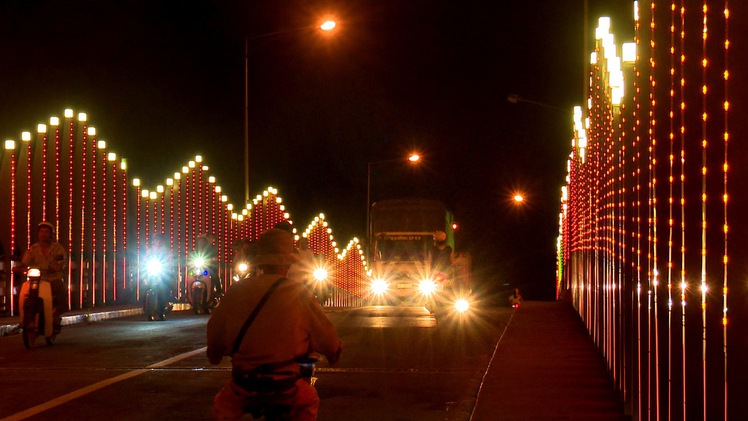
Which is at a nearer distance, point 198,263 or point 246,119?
point 198,263

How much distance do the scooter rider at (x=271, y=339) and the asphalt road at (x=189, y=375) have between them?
3.97 meters

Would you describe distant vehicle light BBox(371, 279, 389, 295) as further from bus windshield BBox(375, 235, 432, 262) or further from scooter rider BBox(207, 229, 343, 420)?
scooter rider BBox(207, 229, 343, 420)

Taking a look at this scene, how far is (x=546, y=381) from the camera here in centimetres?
1148

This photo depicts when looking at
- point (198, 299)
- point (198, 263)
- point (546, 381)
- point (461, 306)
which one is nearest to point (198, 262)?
point (198, 263)

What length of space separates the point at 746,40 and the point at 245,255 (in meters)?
18.5

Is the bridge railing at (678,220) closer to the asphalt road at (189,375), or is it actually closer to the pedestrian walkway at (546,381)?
the pedestrian walkway at (546,381)

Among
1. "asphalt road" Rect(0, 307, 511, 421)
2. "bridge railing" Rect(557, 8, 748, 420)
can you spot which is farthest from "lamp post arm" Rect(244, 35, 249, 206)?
"bridge railing" Rect(557, 8, 748, 420)

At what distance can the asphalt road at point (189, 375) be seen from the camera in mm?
9930

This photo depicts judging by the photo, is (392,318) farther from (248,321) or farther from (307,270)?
(248,321)

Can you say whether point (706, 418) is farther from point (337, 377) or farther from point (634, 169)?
point (337, 377)

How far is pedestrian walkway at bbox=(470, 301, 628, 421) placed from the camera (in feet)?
31.4

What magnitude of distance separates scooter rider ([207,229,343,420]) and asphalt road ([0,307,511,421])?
3.97 m

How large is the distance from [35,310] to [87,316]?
610 cm

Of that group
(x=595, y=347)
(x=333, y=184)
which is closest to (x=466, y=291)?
(x=595, y=347)
